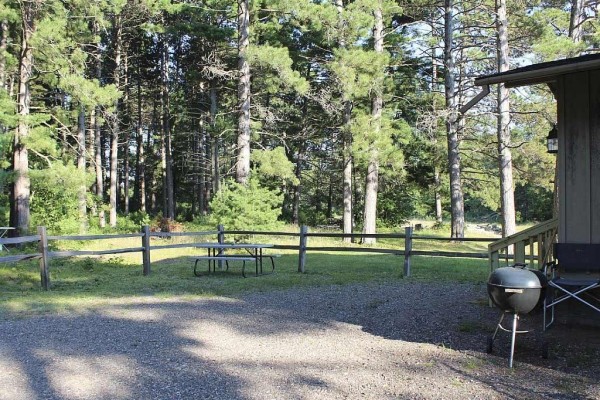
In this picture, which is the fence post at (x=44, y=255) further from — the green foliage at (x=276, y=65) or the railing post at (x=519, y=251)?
the green foliage at (x=276, y=65)

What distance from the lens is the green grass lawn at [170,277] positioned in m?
8.19

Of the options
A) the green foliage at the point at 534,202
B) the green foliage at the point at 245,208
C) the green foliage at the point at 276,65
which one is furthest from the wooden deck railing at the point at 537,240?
the green foliage at the point at 534,202

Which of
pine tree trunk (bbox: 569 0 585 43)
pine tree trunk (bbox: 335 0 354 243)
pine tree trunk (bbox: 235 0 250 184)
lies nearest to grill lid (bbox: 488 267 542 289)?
pine tree trunk (bbox: 335 0 354 243)

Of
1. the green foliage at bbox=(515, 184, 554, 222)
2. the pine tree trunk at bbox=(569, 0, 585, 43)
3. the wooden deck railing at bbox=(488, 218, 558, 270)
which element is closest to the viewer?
the wooden deck railing at bbox=(488, 218, 558, 270)

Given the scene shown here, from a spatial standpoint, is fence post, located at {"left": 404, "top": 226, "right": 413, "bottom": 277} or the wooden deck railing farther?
fence post, located at {"left": 404, "top": 226, "right": 413, "bottom": 277}

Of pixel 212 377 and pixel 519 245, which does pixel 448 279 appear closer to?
pixel 519 245

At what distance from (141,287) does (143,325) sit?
3.27 m

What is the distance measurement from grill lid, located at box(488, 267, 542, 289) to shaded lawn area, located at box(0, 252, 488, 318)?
4950mm

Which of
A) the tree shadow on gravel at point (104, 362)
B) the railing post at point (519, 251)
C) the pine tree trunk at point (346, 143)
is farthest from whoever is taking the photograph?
the pine tree trunk at point (346, 143)

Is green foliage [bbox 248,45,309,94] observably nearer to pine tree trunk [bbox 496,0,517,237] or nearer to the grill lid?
pine tree trunk [bbox 496,0,517,237]

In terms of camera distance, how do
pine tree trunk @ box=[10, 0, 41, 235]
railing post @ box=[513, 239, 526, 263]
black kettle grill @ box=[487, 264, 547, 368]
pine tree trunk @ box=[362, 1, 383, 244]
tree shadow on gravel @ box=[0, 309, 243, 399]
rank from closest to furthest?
tree shadow on gravel @ box=[0, 309, 243, 399], black kettle grill @ box=[487, 264, 547, 368], railing post @ box=[513, 239, 526, 263], pine tree trunk @ box=[10, 0, 41, 235], pine tree trunk @ box=[362, 1, 383, 244]

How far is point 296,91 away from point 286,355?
14.9 meters

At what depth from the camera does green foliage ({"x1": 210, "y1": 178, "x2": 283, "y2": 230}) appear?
52.5 ft

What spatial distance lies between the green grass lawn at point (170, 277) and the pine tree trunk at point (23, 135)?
2.95 m
